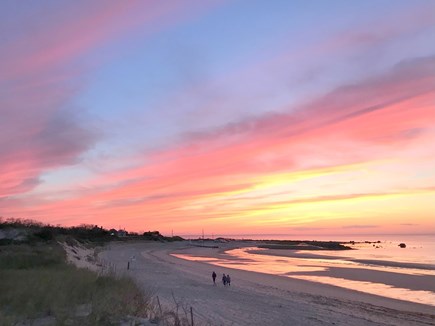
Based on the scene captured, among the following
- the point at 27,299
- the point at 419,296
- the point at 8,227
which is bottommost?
the point at 419,296

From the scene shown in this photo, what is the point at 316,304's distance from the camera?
76.9 ft

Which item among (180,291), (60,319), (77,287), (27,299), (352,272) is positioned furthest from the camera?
(352,272)

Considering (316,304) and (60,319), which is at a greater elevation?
(60,319)

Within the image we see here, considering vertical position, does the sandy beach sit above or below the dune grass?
below

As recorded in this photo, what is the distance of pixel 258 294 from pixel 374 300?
7.19 metres

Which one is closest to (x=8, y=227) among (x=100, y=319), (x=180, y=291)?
(x=180, y=291)

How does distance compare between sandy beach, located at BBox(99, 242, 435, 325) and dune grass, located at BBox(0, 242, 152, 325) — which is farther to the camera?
sandy beach, located at BBox(99, 242, 435, 325)

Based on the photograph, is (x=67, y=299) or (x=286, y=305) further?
(x=286, y=305)

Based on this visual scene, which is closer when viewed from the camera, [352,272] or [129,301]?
[129,301]

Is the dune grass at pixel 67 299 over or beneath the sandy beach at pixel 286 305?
over

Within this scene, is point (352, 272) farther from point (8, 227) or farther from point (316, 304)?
point (8, 227)

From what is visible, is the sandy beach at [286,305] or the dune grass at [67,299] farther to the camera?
the sandy beach at [286,305]

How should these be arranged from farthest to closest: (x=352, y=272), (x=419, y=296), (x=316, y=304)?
(x=352, y=272), (x=419, y=296), (x=316, y=304)

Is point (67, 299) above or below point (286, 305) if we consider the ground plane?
above
